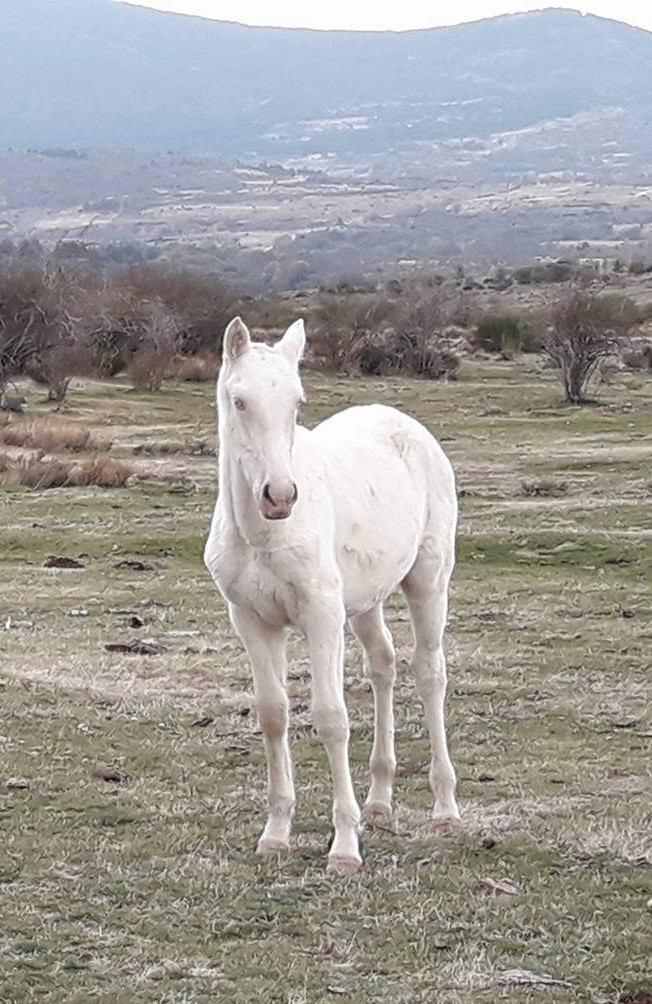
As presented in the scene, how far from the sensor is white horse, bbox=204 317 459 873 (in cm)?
682

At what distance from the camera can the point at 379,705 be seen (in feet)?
27.3

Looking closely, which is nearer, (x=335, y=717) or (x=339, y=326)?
(x=335, y=717)

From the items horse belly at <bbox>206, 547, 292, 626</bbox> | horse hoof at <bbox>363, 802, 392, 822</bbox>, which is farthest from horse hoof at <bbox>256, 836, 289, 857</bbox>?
horse belly at <bbox>206, 547, 292, 626</bbox>

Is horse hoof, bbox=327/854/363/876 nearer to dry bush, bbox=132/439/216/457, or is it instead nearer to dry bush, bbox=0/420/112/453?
dry bush, bbox=132/439/216/457

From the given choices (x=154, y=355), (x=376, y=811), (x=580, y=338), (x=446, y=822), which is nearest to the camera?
(x=446, y=822)

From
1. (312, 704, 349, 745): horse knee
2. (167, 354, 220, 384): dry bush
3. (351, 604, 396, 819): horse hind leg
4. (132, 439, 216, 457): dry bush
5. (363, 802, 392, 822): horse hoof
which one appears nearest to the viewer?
(312, 704, 349, 745): horse knee

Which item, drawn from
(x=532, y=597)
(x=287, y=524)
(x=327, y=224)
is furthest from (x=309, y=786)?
(x=327, y=224)

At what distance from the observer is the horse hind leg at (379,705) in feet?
26.7

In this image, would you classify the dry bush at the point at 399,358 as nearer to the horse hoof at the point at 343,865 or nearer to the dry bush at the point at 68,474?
the dry bush at the point at 68,474

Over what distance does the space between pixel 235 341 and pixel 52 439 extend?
62.6ft

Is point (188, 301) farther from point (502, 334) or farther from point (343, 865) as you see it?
point (343, 865)

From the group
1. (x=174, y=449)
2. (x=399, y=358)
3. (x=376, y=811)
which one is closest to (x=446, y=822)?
(x=376, y=811)

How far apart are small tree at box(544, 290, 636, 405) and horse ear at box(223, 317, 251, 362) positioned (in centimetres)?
2740

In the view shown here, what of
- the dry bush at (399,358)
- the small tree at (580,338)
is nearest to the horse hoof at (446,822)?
the small tree at (580,338)
